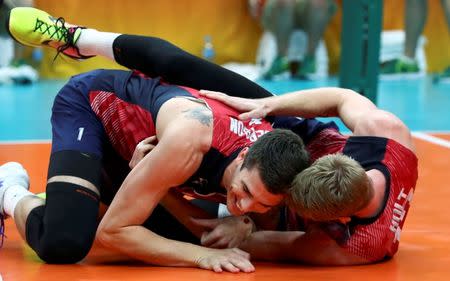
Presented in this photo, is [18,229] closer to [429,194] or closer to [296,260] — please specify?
[296,260]

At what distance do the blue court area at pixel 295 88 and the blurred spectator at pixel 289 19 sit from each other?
40cm

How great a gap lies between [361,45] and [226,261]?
4.86 metres

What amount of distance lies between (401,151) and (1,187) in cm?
189

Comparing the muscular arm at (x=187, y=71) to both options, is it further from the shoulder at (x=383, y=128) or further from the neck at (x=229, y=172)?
the neck at (x=229, y=172)

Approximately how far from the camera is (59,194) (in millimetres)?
4113

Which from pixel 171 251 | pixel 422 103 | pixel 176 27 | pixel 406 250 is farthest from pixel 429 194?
pixel 176 27

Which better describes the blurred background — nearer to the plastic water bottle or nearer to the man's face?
the plastic water bottle

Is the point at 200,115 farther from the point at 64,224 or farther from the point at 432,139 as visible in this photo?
the point at 432,139

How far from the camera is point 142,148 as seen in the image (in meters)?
3.97

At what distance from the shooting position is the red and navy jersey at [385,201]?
380 cm

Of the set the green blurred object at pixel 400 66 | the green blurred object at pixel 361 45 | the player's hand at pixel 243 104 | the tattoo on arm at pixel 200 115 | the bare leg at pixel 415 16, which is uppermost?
the tattoo on arm at pixel 200 115

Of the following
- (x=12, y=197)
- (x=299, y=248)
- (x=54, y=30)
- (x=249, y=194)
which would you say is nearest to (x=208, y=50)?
(x=54, y=30)

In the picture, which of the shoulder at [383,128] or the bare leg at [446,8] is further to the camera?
the bare leg at [446,8]

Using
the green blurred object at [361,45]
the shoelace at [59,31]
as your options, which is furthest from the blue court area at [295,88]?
the shoelace at [59,31]
